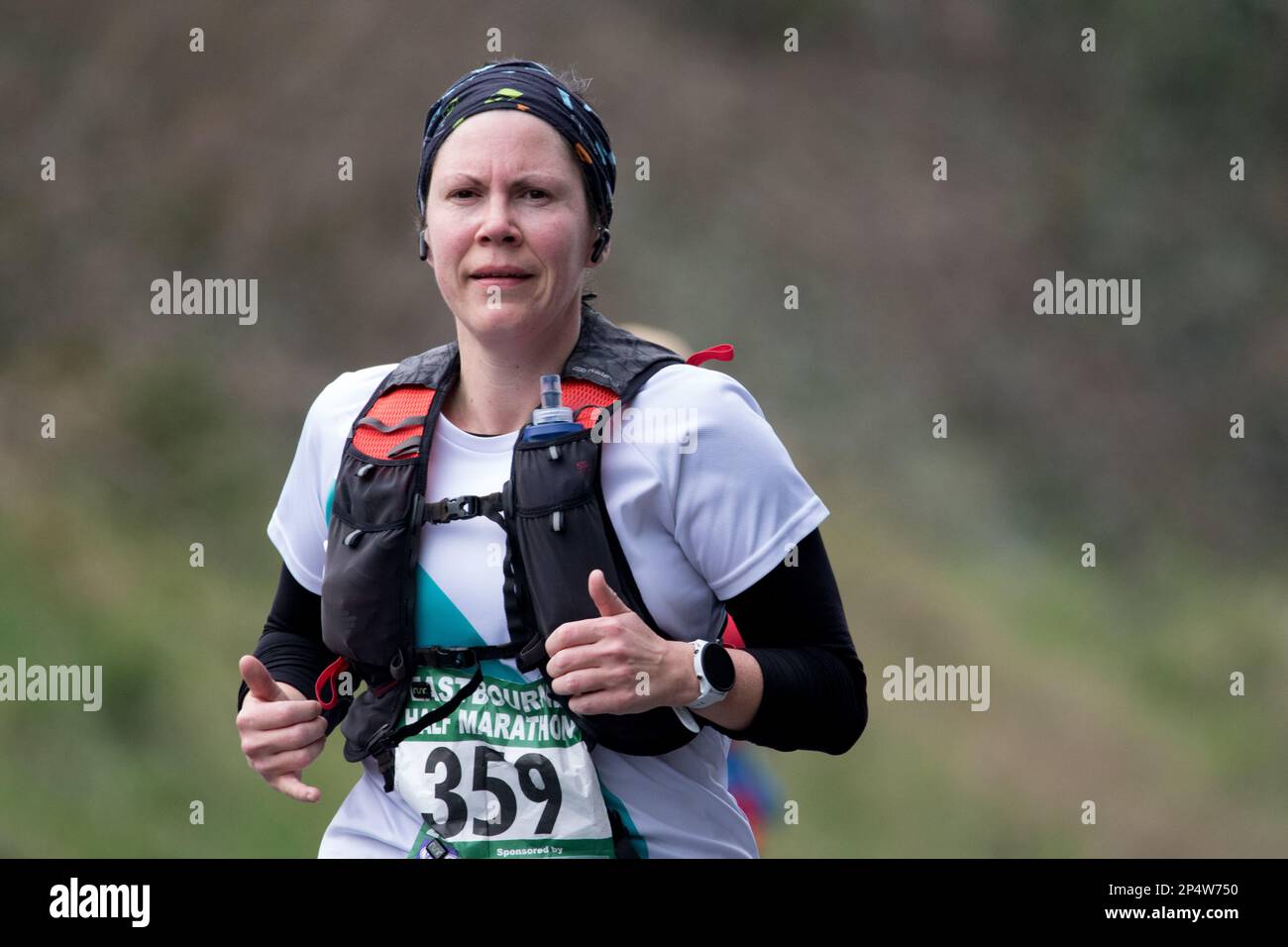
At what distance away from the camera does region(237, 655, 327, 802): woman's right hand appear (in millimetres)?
2168

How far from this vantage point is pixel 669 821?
2.19 m

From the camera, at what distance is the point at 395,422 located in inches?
88.9

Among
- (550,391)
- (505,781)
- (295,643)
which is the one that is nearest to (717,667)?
(505,781)

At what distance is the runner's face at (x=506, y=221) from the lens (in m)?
2.19

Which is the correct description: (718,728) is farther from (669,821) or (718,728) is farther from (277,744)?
(277,744)

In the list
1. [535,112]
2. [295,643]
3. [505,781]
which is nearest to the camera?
[505,781]

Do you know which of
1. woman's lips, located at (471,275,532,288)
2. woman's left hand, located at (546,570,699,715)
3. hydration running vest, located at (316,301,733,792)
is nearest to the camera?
woman's left hand, located at (546,570,699,715)

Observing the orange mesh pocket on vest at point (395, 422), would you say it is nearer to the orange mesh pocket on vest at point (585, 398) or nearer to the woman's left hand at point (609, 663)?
the orange mesh pocket on vest at point (585, 398)

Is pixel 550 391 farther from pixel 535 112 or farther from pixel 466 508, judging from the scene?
pixel 535 112

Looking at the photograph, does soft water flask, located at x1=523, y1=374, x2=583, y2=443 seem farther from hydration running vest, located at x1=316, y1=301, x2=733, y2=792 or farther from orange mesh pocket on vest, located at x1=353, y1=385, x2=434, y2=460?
orange mesh pocket on vest, located at x1=353, y1=385, x2=434, y2=460

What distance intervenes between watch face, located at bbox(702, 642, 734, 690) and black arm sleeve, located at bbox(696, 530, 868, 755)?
0.27ft

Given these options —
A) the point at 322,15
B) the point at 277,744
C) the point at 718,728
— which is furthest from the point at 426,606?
the point at 322,15

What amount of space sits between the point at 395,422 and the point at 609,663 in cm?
53

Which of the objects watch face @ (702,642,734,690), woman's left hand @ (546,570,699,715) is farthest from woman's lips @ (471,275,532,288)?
watch face @ (702,642,734,690)
